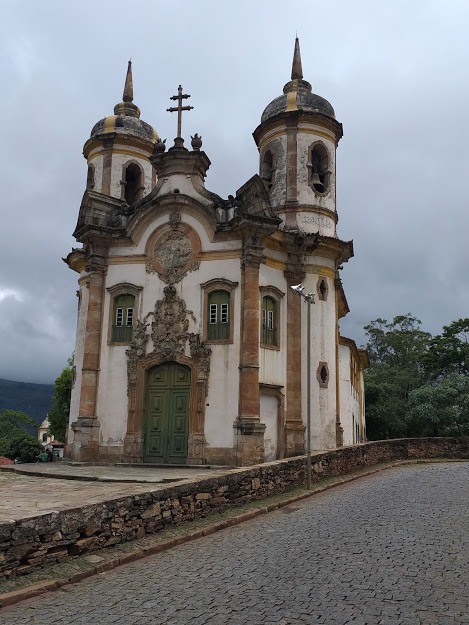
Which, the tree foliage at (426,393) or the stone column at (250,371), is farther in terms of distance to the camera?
the tree foliage at (426,393)

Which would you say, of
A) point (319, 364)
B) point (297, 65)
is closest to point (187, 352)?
point (319, 364)

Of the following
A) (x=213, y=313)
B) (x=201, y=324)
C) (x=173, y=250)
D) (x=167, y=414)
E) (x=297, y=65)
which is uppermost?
(x=297, y=65)

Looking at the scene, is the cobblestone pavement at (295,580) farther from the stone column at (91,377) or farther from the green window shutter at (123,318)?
the green window shutter at (123,318)

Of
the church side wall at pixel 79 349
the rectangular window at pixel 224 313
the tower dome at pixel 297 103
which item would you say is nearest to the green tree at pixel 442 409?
the tower dome at pixel 297 103

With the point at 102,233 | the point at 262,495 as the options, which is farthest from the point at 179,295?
the point at 262,495

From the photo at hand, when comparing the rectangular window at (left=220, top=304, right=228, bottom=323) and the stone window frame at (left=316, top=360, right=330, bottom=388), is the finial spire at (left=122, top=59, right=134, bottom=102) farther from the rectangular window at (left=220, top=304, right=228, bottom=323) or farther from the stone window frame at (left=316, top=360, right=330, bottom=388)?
the stone window frame at (left=316, top=360, right=330, bottom=388)

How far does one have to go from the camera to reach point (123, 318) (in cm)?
2048

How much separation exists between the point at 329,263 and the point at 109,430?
374 inches

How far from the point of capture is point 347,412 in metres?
24.4

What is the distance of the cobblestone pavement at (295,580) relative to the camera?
5824 mm

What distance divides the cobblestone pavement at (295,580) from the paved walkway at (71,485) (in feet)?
4.47

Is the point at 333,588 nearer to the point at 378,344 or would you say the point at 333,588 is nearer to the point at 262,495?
the point at 262,495

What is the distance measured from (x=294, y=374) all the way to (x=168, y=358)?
4.17 meters

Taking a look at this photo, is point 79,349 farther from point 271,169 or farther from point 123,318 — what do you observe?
point 271,169
